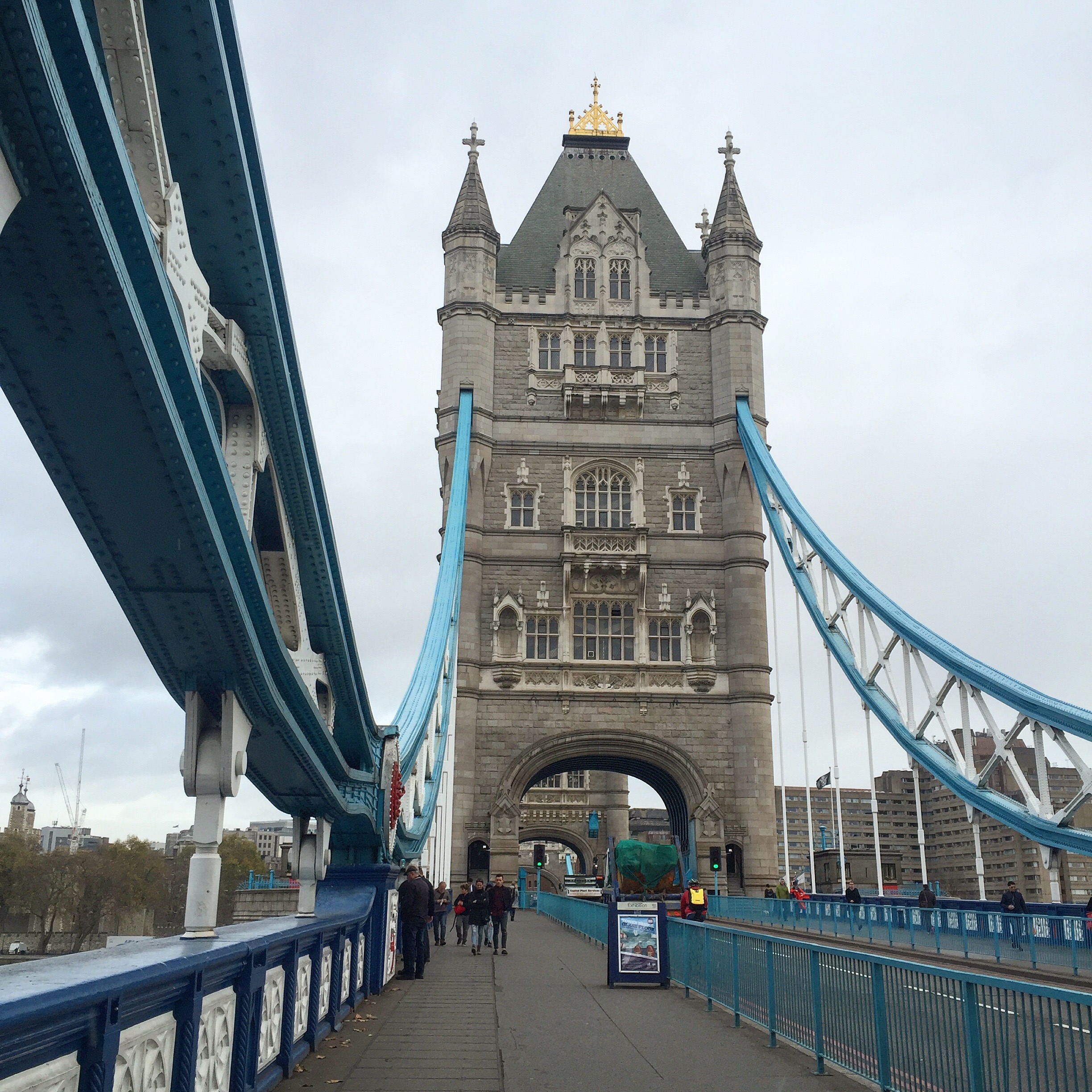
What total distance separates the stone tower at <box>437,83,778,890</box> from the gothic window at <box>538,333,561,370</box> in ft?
0.28

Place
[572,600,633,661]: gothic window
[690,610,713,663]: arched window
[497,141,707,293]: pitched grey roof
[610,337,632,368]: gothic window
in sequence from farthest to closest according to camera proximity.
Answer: [497,141,707,293]: pitched grey roof < [610,337,632,368]: gothic window < [572,600,633,661]: gothic window < [690,610,713,663]: arched window

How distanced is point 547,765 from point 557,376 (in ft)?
37.8

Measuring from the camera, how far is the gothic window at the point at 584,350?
34656mm

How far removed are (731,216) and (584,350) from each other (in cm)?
647

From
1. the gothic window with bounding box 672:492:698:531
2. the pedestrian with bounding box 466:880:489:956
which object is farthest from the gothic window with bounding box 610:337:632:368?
the pedestrian with bounding box 466:880:489:956

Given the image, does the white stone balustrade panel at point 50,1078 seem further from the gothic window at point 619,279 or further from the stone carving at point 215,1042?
the gothic window at point 619,279

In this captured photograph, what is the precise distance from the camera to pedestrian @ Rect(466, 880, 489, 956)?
52.5ft

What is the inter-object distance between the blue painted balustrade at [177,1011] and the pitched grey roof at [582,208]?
29980 millimetres

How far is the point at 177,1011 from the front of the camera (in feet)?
14.4

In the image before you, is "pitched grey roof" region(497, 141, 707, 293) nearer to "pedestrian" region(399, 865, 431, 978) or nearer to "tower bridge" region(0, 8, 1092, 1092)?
"tower bridge" region(0, 8, 1092, 1092)

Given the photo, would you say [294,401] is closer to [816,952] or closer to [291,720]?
[291,720]

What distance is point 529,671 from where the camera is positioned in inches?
1230

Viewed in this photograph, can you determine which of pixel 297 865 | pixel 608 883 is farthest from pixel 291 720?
pixel 608 883

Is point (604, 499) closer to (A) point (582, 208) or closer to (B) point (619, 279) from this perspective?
(B) point (619, 279)
